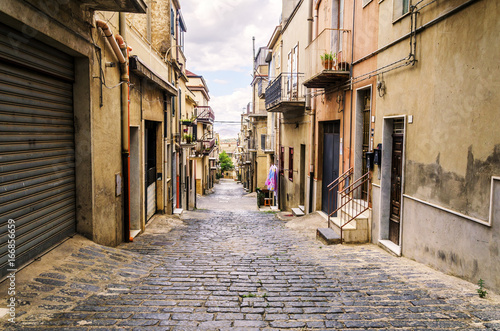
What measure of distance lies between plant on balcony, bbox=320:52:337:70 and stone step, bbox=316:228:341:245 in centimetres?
503

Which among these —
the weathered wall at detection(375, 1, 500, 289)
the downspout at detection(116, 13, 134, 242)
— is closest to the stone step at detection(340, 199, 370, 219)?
the weathered wall at detection(375, 1, 500, 289)

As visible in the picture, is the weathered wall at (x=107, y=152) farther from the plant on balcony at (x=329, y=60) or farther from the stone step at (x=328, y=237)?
the plant on balcony at (x=329, y=60)

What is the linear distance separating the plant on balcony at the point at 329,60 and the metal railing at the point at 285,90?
373cm

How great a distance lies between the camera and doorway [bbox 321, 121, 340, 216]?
12312 mm

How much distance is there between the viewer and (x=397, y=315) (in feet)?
13.7

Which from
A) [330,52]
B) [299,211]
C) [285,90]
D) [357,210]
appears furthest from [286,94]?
[357,210]

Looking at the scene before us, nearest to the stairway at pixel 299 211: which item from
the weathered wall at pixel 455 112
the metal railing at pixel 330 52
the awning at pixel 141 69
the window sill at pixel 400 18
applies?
the metal railing at pixel 330 52

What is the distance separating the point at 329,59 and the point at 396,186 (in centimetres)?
488

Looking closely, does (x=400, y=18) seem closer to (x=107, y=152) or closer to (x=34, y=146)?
(x=107, y=152)

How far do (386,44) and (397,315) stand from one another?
5.99 meters

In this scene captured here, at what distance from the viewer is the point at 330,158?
12953 mm

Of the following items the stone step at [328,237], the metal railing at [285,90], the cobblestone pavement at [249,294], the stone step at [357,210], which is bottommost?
the stone step at [328,237]

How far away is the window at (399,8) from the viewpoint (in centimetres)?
742

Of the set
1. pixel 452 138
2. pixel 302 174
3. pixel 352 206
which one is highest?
pixel 452 138
